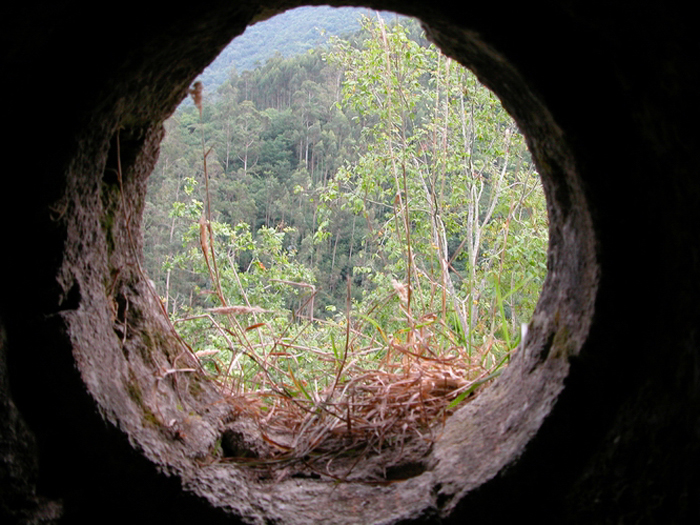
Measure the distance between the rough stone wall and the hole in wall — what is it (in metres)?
0.24

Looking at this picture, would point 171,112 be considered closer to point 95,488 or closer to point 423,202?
point 95,488

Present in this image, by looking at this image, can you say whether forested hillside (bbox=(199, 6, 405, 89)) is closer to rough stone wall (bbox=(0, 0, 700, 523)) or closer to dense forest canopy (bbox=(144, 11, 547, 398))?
dense forest canopy (bbox=(144, 11, 547, 398))

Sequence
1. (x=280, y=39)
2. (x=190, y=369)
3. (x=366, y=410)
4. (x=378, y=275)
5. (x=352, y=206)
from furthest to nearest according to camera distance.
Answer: (x=280, y=39)
(x=378, y=275)
(x=352, y=206)
(x=366, y=410)
(x=190, y=369)

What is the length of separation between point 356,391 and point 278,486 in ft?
1.46

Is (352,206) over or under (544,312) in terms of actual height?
over

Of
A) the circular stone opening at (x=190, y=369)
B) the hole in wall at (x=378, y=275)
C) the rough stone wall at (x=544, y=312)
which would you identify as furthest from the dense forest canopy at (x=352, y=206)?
the rough stone wall at (x=544, y=312)

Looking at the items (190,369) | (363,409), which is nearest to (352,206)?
(363,409)

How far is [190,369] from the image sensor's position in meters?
1.39

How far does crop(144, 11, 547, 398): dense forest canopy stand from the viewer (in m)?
2.25

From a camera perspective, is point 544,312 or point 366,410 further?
point 366,410

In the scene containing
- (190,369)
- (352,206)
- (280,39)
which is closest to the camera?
(190,369)

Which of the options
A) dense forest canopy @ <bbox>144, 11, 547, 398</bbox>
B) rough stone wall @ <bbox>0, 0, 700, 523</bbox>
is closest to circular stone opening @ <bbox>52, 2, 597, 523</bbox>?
rough stone wall @ <bbox>0, 0, 700, 523</bbox>

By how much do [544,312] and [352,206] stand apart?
199 inches

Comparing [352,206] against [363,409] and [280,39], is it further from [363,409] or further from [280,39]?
[280,39]
